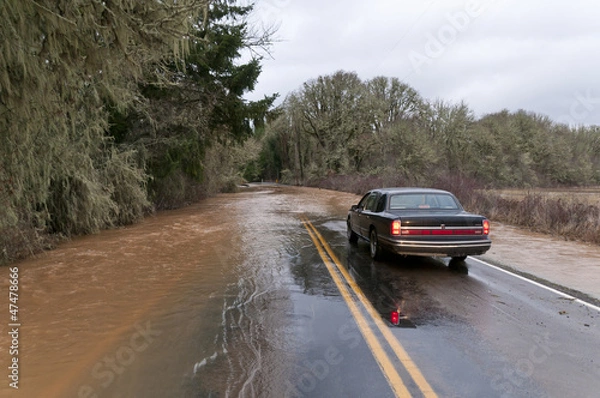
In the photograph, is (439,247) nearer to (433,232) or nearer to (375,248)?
(433,232)

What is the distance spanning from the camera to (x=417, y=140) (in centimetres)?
3931

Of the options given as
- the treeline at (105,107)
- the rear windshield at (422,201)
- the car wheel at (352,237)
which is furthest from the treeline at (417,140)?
the rear windshield at (422,201)

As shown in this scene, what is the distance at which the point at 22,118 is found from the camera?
5.18m

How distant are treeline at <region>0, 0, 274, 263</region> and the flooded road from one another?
2303 mm

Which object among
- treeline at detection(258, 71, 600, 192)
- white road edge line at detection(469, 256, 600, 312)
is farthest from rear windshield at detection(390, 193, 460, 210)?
treeline at detection(258, 71, 600, 192)

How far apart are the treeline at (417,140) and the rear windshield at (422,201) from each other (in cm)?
2491

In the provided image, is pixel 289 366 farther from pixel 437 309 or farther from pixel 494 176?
pixel 494 176

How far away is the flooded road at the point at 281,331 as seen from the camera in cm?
334

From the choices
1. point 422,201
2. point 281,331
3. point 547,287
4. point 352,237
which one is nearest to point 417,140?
point 352,237

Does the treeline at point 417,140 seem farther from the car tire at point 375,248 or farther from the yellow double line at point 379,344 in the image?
the yellow double line at point 379,344

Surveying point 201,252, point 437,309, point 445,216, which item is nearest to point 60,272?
point 201,252

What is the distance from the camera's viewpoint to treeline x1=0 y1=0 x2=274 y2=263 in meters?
4.63

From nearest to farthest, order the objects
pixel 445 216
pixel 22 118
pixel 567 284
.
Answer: pixel 22 118, pixel 567 284, pixel 445 216

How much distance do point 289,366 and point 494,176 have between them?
144 ft
